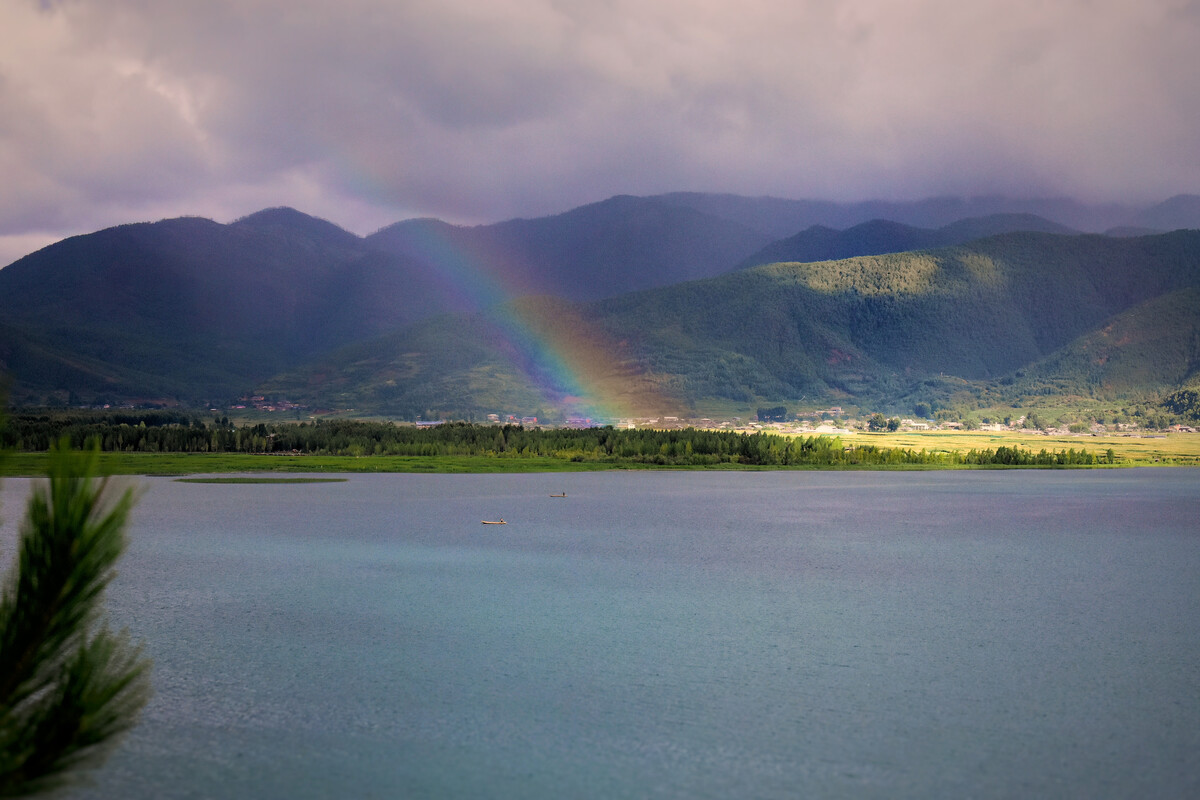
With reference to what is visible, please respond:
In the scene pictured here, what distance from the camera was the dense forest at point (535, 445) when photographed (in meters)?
74.2

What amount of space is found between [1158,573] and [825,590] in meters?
9.40

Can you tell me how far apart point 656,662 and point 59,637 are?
33.2 ft

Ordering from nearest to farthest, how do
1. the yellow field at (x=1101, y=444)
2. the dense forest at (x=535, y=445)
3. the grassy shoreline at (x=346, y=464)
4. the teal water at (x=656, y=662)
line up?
the teal water at (x=656, y=662) < the grassy shoreline at (x=346, y=464) < the dense forest at (x=535, y=445) < the yellow field at (x=1101, y=444)

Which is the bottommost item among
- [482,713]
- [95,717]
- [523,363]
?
[482,713]

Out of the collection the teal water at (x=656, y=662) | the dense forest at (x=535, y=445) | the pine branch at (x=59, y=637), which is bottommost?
the teal water at (x=656, y=662)

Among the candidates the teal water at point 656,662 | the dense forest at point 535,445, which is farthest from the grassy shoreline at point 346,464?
the teal water at point 656,662

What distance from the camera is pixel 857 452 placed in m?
80.2

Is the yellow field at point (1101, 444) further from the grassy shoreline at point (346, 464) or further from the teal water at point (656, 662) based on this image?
the teal water at point (656, 662)

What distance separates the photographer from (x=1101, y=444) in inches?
4139

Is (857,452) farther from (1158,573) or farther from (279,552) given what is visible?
(279,552)

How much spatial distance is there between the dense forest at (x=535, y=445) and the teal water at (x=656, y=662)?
43.7m

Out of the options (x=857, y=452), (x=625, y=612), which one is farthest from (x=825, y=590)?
(x=857, y=452)

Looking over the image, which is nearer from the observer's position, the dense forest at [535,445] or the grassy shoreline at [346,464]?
the grassy shoreline at [346,464]

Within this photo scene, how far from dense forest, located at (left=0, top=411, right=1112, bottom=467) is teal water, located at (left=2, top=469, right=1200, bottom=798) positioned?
1720 inches
